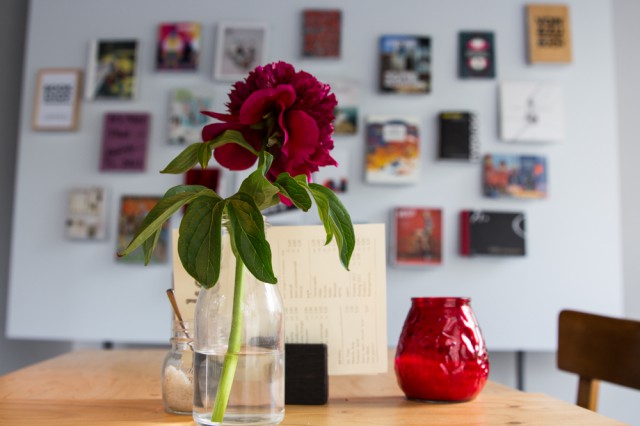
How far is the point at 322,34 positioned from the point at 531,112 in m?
0.79

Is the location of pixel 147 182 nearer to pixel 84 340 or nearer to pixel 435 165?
pixel 84 340

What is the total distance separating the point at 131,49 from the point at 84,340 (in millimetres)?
1061

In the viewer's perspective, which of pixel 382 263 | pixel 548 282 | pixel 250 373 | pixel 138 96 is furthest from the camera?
pixel 138 96

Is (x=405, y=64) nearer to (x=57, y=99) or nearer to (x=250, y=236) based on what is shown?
(x=57, y=99)

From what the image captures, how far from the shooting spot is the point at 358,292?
31.0 inches

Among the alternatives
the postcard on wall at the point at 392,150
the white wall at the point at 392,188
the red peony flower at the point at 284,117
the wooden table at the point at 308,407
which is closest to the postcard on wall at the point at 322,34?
the white wall at the point at 392,188

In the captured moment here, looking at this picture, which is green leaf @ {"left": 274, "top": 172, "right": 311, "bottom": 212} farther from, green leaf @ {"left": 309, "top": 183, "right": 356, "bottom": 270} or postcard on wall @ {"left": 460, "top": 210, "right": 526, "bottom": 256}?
postcard on wall @ {"left": 460, "top": 210, "right": 526, "bottom": 256}

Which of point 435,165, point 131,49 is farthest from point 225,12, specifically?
point 435,165

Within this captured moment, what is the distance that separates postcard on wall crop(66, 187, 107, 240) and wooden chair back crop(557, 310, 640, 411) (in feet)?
5.33

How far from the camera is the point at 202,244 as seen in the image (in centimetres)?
51

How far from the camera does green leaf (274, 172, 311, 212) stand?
1.76ft

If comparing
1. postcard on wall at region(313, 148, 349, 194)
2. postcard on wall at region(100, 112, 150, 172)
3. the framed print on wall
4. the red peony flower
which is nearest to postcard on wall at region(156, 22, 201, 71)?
postcard on wall at region(100, 112, 150, 172)

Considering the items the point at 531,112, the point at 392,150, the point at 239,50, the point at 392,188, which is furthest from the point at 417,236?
the point at 239,50

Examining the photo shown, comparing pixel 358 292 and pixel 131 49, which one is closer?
pixel 358 292
